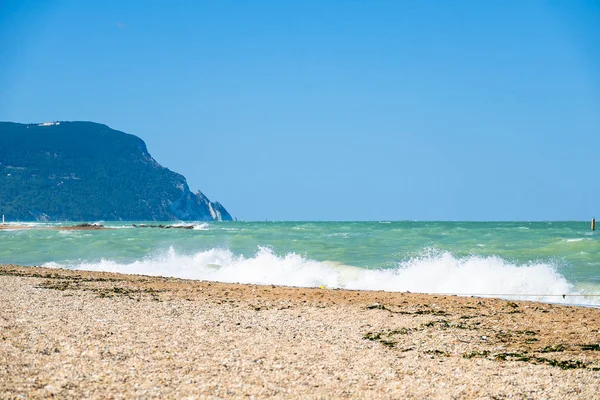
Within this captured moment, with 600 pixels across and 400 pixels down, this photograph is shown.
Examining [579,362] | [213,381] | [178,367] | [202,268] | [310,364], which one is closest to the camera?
[213,381]

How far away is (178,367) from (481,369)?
3.50 m

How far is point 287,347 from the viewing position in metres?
8.69

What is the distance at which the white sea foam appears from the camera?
1842cm

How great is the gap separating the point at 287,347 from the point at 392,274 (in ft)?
43.6

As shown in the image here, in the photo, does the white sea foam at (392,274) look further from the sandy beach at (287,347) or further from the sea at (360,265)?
the sandy beach at (287,347)

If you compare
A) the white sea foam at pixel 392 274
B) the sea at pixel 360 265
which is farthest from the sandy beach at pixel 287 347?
the sea at pixel 360 265

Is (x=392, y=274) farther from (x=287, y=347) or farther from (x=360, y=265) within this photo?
(x=287, y=347)

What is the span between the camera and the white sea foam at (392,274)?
1842 cm

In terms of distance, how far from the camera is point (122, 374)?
6715 mm

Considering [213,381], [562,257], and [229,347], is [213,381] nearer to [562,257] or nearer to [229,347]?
[229,347]

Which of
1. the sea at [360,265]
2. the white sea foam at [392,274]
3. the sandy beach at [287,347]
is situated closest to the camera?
the sandy beach at [287,347]

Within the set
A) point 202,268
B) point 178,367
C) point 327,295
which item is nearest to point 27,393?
point 178,367

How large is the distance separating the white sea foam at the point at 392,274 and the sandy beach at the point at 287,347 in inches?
161

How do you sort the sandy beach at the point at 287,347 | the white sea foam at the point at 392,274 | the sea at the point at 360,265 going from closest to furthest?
1. the sandy beach at the point at 287,347
2. the white sea foam at the point at 392,274
3. the sea at the point at 360,265
